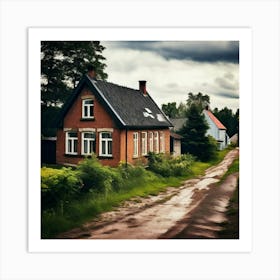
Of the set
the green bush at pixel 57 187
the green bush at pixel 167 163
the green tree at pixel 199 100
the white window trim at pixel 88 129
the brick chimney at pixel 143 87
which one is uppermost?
the brick chimney at pixel 143 87

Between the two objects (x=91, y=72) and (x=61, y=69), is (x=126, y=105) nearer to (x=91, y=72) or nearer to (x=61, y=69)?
(x=91, y=72)

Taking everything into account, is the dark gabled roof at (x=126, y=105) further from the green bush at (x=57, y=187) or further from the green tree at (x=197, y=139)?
the green bush at (x=57, y=187)

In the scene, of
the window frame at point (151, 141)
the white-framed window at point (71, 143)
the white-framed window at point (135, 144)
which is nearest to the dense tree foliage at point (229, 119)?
the window frame at point (151, 141)

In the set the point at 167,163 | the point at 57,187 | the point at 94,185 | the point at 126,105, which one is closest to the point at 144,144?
the point at 167,163

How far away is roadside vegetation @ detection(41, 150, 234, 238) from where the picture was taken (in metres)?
4.13

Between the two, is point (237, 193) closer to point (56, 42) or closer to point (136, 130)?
point (136, 130)

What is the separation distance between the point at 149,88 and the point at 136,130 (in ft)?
1.69

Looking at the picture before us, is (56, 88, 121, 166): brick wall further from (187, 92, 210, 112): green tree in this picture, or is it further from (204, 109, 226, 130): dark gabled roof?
(204, 109, 226, 130): dark gabled roof

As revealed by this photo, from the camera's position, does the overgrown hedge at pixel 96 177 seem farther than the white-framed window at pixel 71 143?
No

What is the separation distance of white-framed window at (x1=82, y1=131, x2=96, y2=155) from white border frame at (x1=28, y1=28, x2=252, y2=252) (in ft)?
1.70

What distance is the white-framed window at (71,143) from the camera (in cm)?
436

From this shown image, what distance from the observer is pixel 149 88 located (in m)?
4.29
